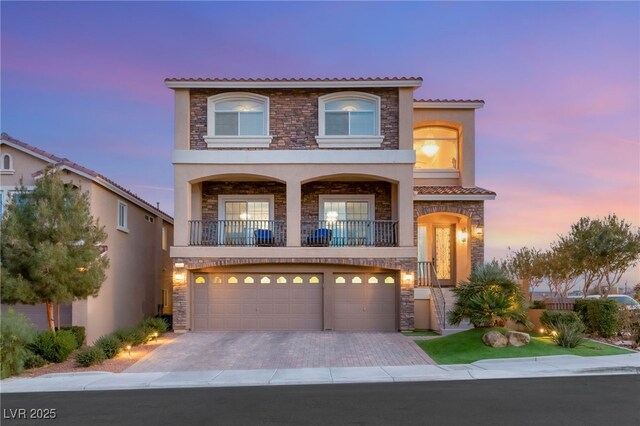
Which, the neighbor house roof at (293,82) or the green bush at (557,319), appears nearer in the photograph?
the green bush at (557,319)

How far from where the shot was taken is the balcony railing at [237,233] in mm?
21953

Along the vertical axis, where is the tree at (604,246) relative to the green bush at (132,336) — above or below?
above

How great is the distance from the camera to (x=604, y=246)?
21.2 m

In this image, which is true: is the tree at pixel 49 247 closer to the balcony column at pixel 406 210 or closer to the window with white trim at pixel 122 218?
the window with white trim at pixel 122 218

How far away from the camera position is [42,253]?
51.2 feet

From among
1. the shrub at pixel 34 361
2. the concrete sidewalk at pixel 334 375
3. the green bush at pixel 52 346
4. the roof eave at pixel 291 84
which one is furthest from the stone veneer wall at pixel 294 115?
the concrete sidewalk at pixel 334 375

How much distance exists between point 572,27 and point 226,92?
1307cm

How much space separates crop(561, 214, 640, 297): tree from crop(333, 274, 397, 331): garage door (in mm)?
7131

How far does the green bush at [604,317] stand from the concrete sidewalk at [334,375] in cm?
334

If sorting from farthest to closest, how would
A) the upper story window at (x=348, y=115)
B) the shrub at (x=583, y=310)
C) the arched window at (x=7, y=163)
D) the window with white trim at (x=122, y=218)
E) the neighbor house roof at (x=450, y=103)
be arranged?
the neighbor house roof at (x=450, y=103) < the upper story window at (x=348, y=115) < the window with white trim at (x=122, y=218) < the arched window at (x=7, y=163) < the shrub at (x=583, y=310)

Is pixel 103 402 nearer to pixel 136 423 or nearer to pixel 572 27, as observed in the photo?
pixel 136 423

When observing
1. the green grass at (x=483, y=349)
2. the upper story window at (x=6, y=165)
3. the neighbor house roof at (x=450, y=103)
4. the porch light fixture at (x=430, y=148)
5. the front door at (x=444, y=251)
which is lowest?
the green grass at (x=483, y=349)

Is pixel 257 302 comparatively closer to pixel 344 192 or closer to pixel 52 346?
pixel 344 192

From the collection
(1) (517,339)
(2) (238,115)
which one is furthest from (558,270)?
(2) (238,115)
